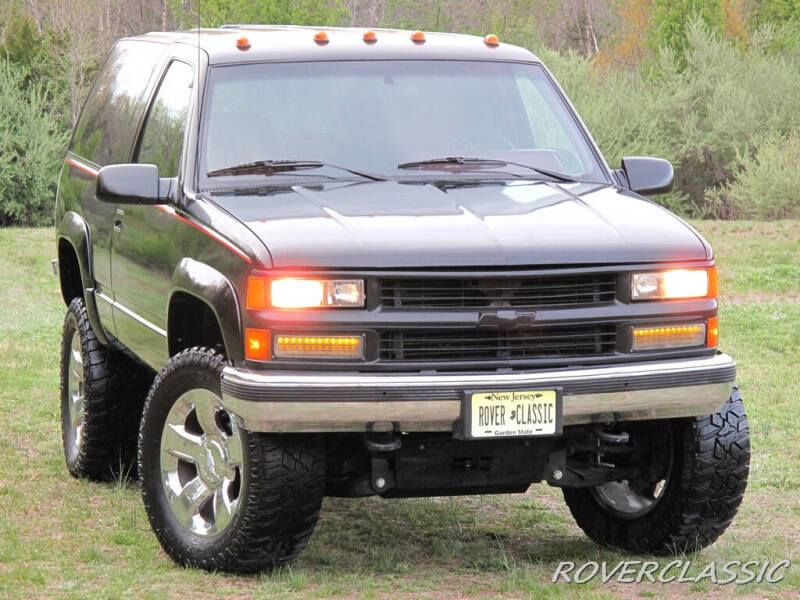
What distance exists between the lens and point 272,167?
588 cm

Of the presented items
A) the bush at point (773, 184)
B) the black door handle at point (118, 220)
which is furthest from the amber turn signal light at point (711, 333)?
the bush at point (773, 184)

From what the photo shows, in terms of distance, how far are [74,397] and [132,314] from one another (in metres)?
1.48

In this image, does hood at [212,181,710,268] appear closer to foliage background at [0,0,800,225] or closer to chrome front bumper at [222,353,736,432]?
chrome front bumper at [222,353,736,432]

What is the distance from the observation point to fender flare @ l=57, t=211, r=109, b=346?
718cm

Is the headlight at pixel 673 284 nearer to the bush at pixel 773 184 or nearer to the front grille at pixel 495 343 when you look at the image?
the front grille at pixel 495 343

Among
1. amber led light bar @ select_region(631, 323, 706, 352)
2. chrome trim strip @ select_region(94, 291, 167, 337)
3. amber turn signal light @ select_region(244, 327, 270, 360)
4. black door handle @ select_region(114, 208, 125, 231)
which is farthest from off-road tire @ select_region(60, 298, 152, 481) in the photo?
amber led light bar @ select_region(631, 323, 706, 352)

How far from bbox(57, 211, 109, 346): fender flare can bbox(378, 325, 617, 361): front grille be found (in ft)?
8.51

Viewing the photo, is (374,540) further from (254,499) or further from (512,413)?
(512,413)

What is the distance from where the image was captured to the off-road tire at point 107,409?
7.26 meters

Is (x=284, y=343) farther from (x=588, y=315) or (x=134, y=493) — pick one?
(x=134, y=493)

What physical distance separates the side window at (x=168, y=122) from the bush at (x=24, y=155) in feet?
68.5

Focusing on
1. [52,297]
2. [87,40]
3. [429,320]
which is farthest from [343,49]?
[87,40]

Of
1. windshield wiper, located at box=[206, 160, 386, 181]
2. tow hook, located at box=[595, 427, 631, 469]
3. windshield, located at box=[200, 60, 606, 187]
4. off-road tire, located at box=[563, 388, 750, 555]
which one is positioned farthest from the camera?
windshield, located at box=[200, 60, 606, 187]

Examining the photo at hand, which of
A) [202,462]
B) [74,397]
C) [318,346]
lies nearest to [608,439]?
[318,346]
